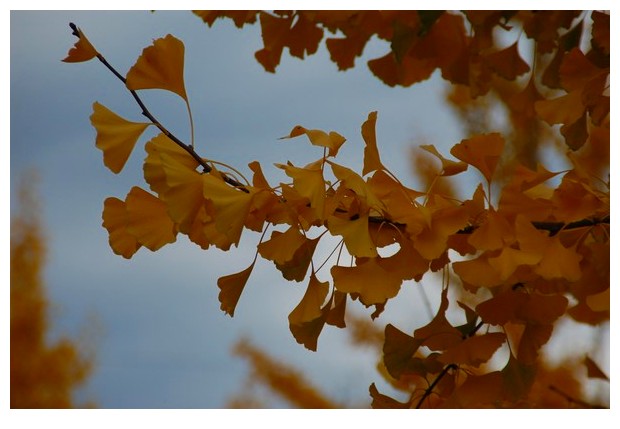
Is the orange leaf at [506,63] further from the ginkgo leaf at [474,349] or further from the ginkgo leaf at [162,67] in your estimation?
the ginkgo leaf at [162,67]

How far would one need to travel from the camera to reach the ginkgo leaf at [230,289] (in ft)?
2.09

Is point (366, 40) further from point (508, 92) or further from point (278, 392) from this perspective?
point (278, 392)

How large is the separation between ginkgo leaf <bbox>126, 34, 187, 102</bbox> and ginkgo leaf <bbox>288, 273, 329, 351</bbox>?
7.4 inches

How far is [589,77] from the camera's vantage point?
0.88 meters

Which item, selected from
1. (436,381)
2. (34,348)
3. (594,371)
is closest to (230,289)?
(436,381)

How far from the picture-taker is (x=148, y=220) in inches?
23.4

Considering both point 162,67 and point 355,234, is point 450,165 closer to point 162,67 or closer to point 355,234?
point 355,234

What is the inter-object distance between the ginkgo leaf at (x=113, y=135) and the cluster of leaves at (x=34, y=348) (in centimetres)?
427

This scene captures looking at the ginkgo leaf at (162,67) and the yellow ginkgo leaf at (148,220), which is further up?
the ginkgo leaf at (162,67)

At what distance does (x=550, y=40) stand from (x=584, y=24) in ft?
0.25

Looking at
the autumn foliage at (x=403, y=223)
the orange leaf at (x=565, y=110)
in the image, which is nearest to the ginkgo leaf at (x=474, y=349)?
the autumn foliage at (x=403, y=223)

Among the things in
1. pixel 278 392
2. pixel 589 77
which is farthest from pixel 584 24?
pixel 278 392

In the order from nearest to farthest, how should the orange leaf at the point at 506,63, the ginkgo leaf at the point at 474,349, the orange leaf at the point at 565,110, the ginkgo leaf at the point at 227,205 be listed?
1. the ginkgo leaf at the point at 227,205
2. the ginkgo leaf at the point at 474,349
3. the orange leaf at the point at 565,110
4. the orange leaf at the point at 506,63

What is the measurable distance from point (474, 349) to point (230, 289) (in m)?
0.26
